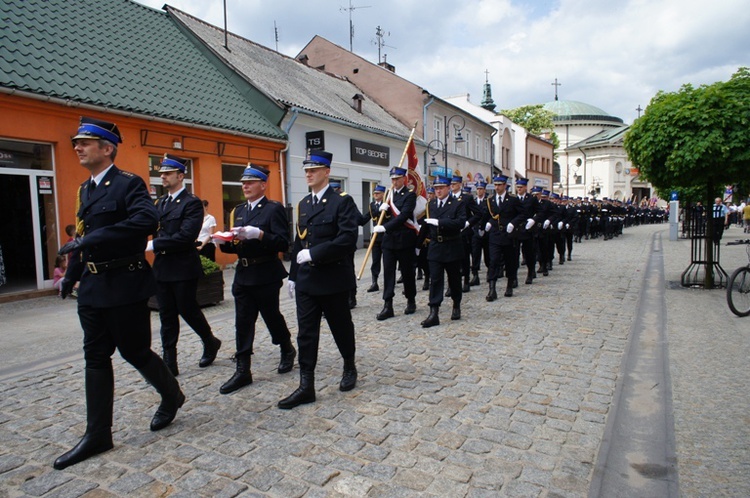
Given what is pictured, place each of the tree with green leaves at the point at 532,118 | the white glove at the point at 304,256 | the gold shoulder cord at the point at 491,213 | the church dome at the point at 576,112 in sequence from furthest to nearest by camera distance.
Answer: the church dome at the point at 576,112 < the tree with green leaves at the point at 532,118 < the gold shoulder cord at the point at 491,213 < the white glove at the point at 304,256

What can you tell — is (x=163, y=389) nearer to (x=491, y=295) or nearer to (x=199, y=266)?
(x=199, y=266)

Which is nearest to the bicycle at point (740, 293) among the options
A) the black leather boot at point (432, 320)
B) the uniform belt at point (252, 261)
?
the black leather boot at point (432, 320)

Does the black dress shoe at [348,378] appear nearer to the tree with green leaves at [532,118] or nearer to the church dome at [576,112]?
the tree with green leaves at [532,118]

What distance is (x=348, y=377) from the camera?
15.2ft

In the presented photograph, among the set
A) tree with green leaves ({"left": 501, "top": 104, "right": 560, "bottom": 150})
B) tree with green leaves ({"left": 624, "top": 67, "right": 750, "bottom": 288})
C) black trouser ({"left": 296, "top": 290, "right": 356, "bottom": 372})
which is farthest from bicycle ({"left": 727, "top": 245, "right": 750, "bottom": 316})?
tree with green leaves ({"left": 501, "top": 104, "right": 560, "bottom": 150})

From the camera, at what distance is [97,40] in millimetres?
12609

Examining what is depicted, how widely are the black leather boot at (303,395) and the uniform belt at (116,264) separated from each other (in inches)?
58.7

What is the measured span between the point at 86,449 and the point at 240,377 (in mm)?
1448

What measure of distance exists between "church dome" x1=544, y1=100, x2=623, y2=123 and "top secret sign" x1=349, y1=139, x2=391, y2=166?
9203 centimetres

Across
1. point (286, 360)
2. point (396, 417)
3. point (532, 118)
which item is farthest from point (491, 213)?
point (532, 118)

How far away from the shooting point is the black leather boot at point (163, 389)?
3.67 m

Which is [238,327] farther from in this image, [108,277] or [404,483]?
[404,483]

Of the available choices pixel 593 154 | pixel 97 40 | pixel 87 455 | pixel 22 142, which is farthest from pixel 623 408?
pixel 593 154

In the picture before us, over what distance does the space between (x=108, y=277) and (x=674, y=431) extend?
3.93 m
